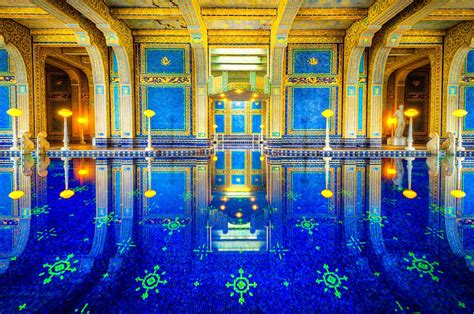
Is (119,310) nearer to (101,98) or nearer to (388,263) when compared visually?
(388,263)

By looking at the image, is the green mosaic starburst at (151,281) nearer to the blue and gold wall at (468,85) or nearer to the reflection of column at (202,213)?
the reflection of column at (202,213)

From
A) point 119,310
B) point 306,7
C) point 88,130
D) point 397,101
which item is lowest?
point 119,310

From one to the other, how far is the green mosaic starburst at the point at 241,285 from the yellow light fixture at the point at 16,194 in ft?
9.71

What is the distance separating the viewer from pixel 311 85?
1074cm

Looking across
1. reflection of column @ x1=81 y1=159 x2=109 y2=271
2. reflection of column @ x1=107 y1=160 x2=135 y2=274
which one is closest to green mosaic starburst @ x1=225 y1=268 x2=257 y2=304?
reflection of column @ x1=107 y1=160 x2=135 y2=274

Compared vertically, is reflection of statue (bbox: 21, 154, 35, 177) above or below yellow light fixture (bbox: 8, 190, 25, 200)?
above

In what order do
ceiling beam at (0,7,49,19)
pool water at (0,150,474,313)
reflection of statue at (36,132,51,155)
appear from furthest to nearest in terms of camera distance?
reflection of statue at (36,132,51,155) → ceiling beam at (0,7,49,19) → pool water at (0,150,474,313)

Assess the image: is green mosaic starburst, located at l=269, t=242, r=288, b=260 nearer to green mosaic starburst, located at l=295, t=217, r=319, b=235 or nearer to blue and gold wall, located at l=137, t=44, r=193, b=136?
green mosaic starburst, located at l=295, t=217, r=319, b=235

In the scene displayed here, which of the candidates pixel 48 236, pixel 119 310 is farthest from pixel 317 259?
pixel 48 236

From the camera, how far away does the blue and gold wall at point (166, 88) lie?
1059 centimetres

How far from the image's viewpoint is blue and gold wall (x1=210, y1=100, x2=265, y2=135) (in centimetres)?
1789

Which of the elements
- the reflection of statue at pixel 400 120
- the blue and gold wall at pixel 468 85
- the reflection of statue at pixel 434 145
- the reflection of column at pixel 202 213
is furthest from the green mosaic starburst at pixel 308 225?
the blue and gold wall at pixel 468 85

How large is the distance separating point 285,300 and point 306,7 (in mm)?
9030

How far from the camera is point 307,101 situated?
10805 mm
